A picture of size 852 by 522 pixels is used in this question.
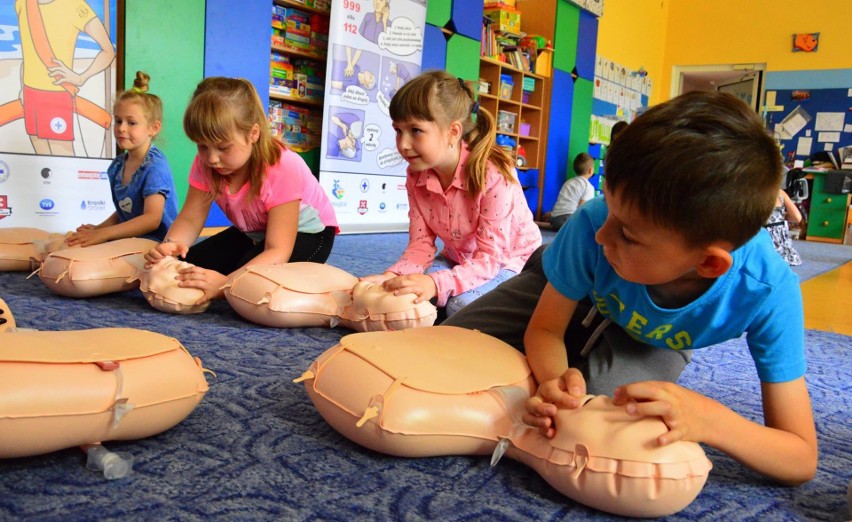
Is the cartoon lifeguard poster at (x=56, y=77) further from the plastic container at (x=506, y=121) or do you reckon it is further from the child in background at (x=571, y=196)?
the plastic container at (x=506, y=121)

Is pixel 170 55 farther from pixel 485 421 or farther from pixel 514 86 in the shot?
pixel 514 86

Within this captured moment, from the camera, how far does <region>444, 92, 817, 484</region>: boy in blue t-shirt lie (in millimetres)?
634

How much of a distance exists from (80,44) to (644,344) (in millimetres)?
2462

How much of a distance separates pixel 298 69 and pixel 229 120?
2188mm

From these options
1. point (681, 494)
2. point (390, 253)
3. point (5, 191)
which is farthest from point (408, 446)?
point (5, 191)

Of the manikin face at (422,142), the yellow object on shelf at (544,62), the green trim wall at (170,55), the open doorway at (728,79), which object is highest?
the open doorway at (728,79)

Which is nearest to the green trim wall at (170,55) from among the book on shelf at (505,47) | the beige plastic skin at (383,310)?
the beige plastic skin at (383,310)

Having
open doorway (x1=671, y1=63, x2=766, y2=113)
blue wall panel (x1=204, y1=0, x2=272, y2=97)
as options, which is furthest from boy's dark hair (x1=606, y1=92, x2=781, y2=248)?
open doorway (x1=671, y1=63, x2=766, y2=113)

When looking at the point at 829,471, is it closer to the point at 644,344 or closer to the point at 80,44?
the point at 644,344

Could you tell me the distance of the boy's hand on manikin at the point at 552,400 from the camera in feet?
2.39

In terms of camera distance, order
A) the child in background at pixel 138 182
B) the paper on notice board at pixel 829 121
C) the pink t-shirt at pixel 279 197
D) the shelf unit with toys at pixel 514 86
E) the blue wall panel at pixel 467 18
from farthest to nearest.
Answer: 1. the paper on notice board at pixel 829 121
2. the shelf unit with toys at pixel 514 86
3. the blue wall panel at pixel 467 18
4. the child in background at pixel 138 182
5. the pink t-shirt at pixel 279 197

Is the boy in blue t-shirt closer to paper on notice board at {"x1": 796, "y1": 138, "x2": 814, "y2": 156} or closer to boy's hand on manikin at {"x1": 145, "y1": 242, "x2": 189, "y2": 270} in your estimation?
boy's hand on manikin at {"x1": 145, "y1": 242, "x2": 189, "y2": 270}

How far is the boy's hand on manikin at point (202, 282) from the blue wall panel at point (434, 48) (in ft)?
8.99

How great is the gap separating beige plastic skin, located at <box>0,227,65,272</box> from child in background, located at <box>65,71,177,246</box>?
8 cm
